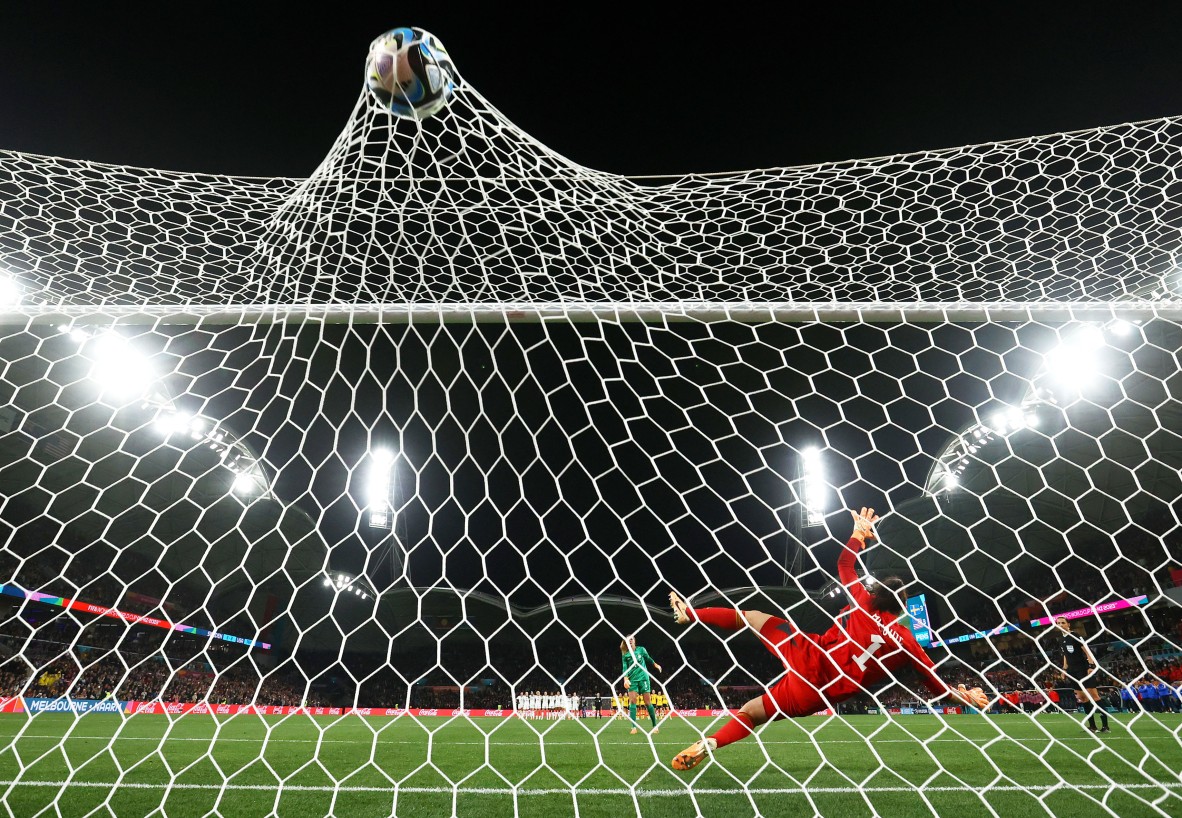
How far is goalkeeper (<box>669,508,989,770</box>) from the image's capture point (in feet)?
7.45

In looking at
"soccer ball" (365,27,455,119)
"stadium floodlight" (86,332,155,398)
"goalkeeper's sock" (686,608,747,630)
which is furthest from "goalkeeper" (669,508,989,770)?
"stadium floodlight" (86,332,155,398)

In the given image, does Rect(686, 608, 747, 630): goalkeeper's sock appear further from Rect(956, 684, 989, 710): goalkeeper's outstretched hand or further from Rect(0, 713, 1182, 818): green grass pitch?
Rect(956, 684, 989, 710): goalkeeper's outstretched hand

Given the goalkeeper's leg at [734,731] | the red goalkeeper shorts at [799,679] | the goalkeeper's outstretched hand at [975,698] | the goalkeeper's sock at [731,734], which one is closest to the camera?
the goalkeeper's outstretched hand at [975,698]

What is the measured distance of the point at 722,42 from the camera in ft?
15.6

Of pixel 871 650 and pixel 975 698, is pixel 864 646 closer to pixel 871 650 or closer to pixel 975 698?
pixel 871 650

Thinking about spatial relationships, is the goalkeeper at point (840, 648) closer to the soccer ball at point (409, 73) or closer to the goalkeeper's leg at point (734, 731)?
the goalkeeper's leg at point (734, 731)

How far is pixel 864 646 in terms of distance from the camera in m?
2.36

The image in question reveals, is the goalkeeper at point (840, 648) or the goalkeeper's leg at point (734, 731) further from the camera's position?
the goalkeeper's leg at point (734, 731)

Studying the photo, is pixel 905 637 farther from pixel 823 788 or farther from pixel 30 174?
pixel 30 174

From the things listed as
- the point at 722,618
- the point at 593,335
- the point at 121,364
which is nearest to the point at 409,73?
the point at 722,618

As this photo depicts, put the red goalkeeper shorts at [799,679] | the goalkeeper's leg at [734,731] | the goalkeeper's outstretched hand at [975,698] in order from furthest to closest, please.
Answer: the goalkeeper's leg at [734,731]
the red goalkeeper shorts at [799,679]
the goalkeeper's outstretched hand at [975,698]

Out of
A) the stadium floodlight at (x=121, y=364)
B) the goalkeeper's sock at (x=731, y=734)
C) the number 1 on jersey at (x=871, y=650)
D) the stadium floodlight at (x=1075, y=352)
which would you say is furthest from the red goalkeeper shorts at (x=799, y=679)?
the stadium floodlight at (x=121, y=364)

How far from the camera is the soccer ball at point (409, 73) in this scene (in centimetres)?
242

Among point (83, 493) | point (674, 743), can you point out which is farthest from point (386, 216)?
point (83, 493)
